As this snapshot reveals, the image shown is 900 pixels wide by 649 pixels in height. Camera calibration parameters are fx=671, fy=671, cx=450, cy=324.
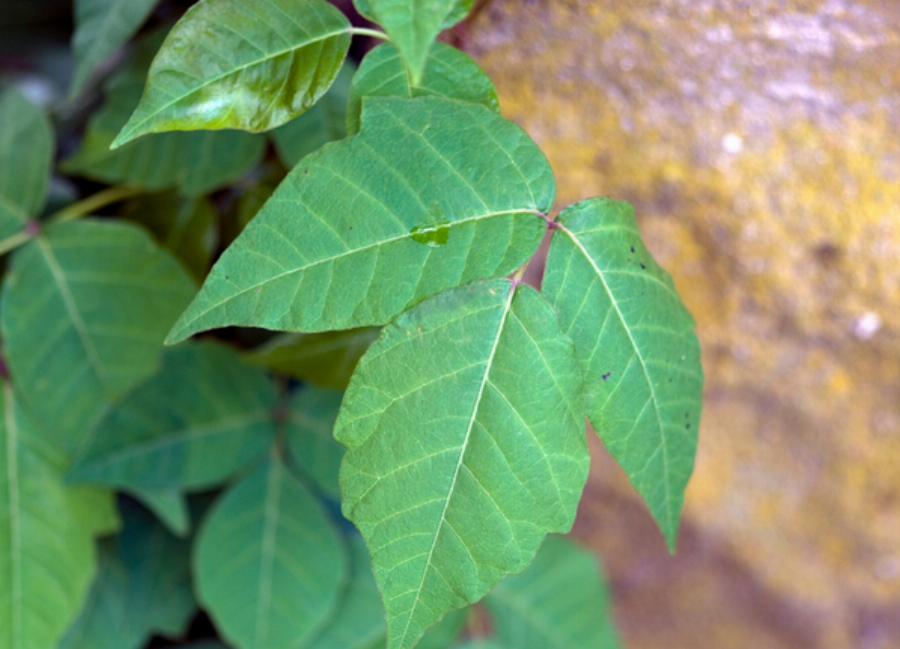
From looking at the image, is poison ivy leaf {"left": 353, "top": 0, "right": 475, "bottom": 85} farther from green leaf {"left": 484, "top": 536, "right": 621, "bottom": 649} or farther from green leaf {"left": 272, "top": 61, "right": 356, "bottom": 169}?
green leaf {"left": 484, "top": 536, "right": 621, "bottom": 649}

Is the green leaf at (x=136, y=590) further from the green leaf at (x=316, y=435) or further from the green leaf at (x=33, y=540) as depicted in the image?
the green leaf at (x=316, y=435)

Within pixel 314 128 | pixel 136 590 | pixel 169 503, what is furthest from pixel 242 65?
pixel 136 590

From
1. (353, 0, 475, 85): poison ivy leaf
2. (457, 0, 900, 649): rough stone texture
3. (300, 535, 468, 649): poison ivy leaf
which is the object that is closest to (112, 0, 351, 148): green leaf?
(353, 0, 475, 85): poison ivy leaf

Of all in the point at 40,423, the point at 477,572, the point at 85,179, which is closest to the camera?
the point at 477,572

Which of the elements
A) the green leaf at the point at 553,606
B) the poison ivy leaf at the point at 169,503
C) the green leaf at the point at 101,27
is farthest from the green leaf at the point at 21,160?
the green leaf at the point at 553,606

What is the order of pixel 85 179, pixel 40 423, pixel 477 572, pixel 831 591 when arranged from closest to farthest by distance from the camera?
pixel 477 572
pixel 40 423
pixel 85 179
pixel 831 591

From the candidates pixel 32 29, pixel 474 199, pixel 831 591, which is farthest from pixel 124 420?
pixel 831 591

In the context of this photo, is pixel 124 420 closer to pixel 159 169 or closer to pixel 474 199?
pixel 159 169

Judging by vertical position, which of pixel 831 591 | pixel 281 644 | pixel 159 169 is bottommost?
pixel 831 591
